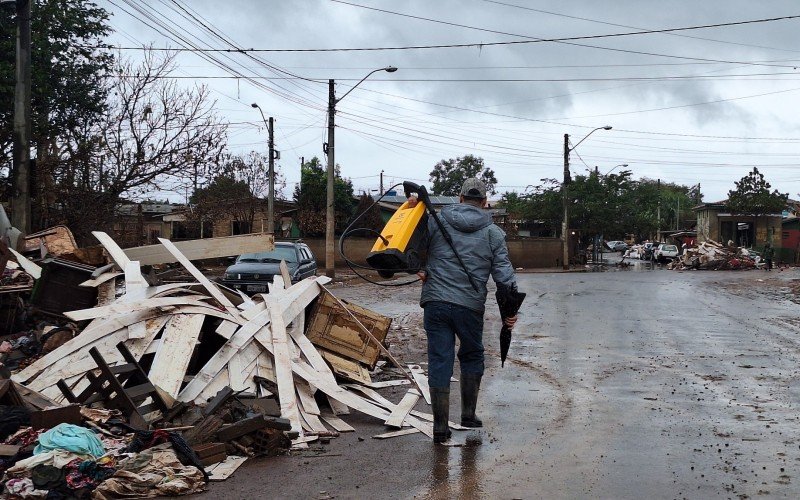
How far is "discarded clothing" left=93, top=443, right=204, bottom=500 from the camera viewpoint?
4.57 m

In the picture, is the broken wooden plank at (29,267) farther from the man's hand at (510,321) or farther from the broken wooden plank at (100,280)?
the man's hand at (510,321)

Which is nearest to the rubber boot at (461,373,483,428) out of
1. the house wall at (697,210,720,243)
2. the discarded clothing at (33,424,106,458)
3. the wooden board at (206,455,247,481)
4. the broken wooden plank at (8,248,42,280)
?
the wooden board at (206,455,247,481)

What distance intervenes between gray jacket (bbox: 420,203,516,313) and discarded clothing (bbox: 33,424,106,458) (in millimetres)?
2654

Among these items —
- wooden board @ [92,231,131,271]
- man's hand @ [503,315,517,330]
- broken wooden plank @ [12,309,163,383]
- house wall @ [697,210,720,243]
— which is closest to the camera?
broken wooden plank @ [12,309,163,383]

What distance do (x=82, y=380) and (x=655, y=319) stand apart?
12.6m

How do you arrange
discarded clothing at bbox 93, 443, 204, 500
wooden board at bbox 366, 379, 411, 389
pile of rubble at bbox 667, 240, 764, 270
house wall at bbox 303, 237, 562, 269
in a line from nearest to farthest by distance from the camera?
discarded clothing at bbox 93, 443, 204, 500 → wooden board at bbox 366, 379, 411, 389 → pile of rubble at bbox 667, 240, 764, 270 → house wall at bbox 303, 237, 562, 269

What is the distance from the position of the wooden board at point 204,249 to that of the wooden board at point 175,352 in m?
2.34

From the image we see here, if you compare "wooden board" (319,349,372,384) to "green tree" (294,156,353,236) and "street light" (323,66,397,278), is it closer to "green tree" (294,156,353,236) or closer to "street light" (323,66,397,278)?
"street light" (323,66,397,278)

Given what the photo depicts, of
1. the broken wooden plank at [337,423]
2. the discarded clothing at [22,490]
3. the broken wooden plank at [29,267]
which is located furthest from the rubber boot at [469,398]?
the broken wooden plank at [29,267]

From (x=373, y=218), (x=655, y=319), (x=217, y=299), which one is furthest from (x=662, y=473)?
(x=373, y=218)

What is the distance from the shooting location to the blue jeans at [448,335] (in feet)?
20.1

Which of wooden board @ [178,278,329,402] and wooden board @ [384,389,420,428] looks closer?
wooden board @ [178,278,329,402]

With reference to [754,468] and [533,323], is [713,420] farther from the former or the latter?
[533,323]

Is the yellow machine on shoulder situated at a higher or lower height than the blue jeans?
higher
